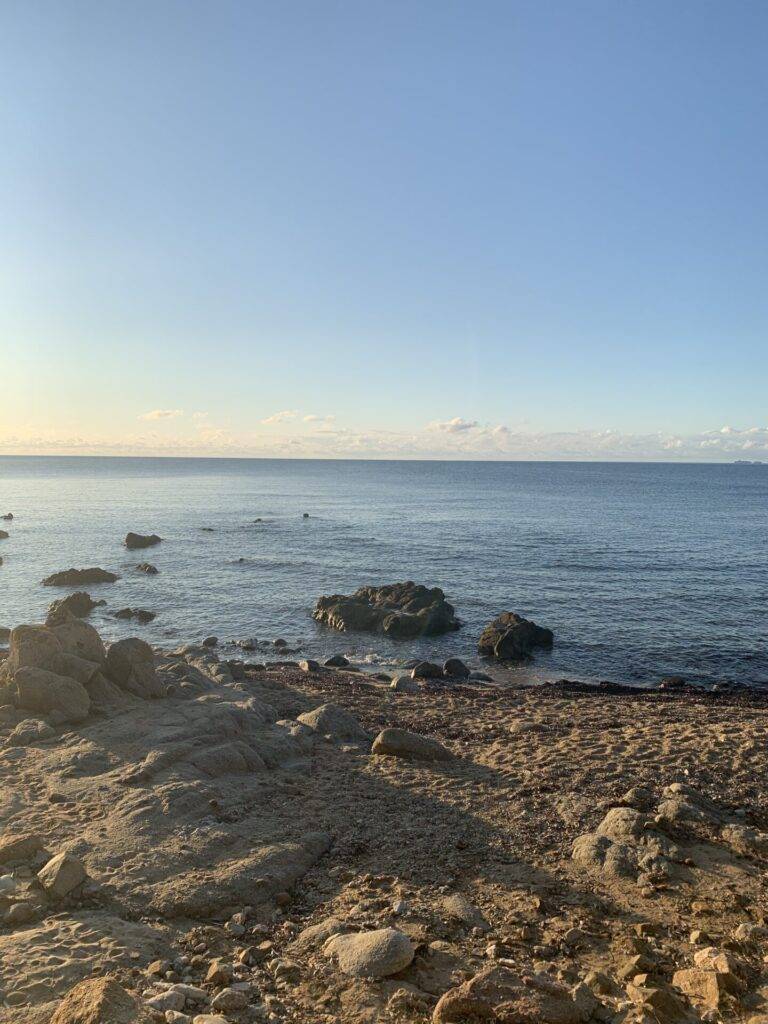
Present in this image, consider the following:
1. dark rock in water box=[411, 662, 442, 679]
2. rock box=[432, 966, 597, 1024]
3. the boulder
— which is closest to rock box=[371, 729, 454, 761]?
rock box=[432, 966, 597, 1024]

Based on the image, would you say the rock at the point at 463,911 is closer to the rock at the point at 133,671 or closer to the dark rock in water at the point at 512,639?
the rock at the point at 133,671

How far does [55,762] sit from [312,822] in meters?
5.53

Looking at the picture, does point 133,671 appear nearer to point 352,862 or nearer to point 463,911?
point 352,862

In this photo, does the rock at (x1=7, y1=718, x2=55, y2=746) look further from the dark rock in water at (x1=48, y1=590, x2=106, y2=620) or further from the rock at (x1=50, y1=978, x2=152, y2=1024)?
the dark rock in water at (x1=48, y1=590, x2=106, y2=620)

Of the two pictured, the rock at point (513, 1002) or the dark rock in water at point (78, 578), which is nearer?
the rock at point (513, 1002)

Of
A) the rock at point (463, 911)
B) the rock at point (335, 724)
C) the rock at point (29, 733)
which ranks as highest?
the rock at point (29, 733)

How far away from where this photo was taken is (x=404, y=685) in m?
23.4

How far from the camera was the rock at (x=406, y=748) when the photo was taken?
14.4 meters

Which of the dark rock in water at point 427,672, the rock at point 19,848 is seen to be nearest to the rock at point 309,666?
the dark rock in water at point 427,672

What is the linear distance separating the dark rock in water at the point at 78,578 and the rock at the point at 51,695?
97.8 feet

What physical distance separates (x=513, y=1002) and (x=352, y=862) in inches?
146

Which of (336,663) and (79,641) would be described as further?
(336,663)

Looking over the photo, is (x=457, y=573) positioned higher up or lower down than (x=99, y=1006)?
lower down

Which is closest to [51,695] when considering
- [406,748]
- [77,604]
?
[406,748]
